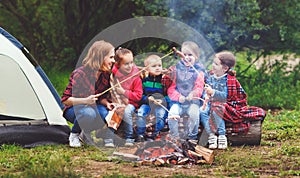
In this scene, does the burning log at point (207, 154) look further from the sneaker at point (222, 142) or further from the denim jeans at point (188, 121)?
the sneaker at point (222, 142)

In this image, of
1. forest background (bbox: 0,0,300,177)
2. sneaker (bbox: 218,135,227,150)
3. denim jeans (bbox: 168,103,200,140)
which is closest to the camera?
forest background (bbox: 0,0,300,177)

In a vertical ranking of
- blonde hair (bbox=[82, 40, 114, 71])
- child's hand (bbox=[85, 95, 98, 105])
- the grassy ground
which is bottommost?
the grassy ground

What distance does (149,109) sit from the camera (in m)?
6.48

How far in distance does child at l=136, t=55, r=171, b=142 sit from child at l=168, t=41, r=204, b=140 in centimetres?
10

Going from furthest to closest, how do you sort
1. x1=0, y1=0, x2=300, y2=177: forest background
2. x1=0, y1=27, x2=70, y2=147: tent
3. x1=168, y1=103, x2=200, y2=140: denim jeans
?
x1=0, y1=27, x2=70, y2=147: tent
x1=168, y1=103, x2=200, y2=140: denim jeans
x1=0, y1=0, x2=300, y2=177: forest background

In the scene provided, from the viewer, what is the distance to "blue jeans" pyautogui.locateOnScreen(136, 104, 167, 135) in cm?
642

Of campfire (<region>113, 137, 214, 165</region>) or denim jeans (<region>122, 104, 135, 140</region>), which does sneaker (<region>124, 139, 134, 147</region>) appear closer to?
denim jeans (<region>122, 104, 135, 140</region>)

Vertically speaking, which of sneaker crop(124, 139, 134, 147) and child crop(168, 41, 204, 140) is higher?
child crop(168, 41, 204, 140)

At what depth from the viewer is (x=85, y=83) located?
6.45 m

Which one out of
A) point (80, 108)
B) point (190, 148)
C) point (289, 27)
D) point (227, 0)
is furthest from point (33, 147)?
point (289, 27)

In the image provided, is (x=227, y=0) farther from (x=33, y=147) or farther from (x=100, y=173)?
(x=100, y=173)

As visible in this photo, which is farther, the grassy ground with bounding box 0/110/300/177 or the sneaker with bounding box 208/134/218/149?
the sneaker with bounding box 208/134/218/149

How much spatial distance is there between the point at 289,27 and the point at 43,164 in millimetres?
5841

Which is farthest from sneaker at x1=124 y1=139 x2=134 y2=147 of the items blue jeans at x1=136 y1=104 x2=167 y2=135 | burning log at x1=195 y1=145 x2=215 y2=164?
burning log at x1=195 y1=145 x2=215 y2=164
